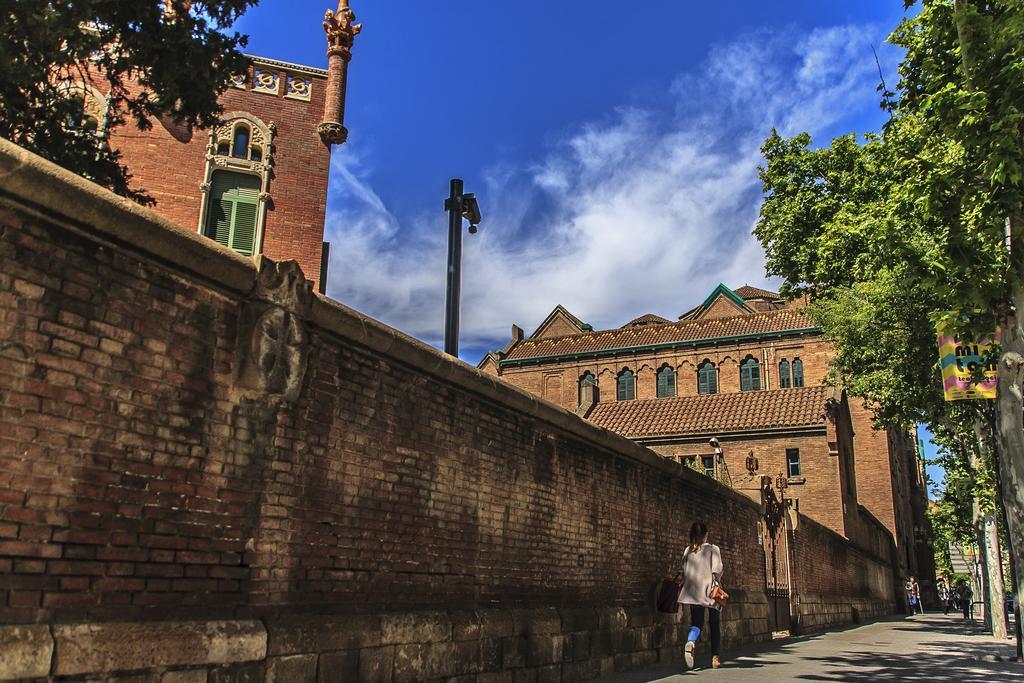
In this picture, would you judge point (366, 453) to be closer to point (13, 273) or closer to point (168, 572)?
point (168, 572)

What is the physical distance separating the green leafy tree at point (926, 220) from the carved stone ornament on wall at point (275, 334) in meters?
7.21

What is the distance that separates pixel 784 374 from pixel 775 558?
34.4 metres

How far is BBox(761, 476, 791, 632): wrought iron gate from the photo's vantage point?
1878cm

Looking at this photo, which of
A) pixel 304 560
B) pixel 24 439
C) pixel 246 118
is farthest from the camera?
pixel 246 118

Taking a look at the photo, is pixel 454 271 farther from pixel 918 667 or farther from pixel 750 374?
pixel 750 374

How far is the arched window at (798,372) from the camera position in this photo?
51.5m

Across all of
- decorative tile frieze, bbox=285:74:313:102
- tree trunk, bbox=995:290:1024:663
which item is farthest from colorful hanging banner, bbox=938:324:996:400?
decorative tile frieze, bbox=285:74:313:102

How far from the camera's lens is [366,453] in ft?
21.2

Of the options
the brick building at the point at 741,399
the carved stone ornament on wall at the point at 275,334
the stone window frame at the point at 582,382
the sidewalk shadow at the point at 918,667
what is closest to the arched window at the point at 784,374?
the brick building at the point at 741,399

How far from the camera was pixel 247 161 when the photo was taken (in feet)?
68.5

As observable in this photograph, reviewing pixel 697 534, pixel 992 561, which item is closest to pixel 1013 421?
pixel 697 534

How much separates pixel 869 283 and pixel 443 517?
14545 mm

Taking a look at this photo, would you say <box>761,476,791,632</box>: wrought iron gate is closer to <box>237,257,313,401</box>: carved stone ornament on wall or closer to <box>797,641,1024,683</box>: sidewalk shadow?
<box>797,641,1024,683</box>: sidewalk shadow

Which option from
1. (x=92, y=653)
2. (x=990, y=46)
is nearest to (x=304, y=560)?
(x=92, y=653)
